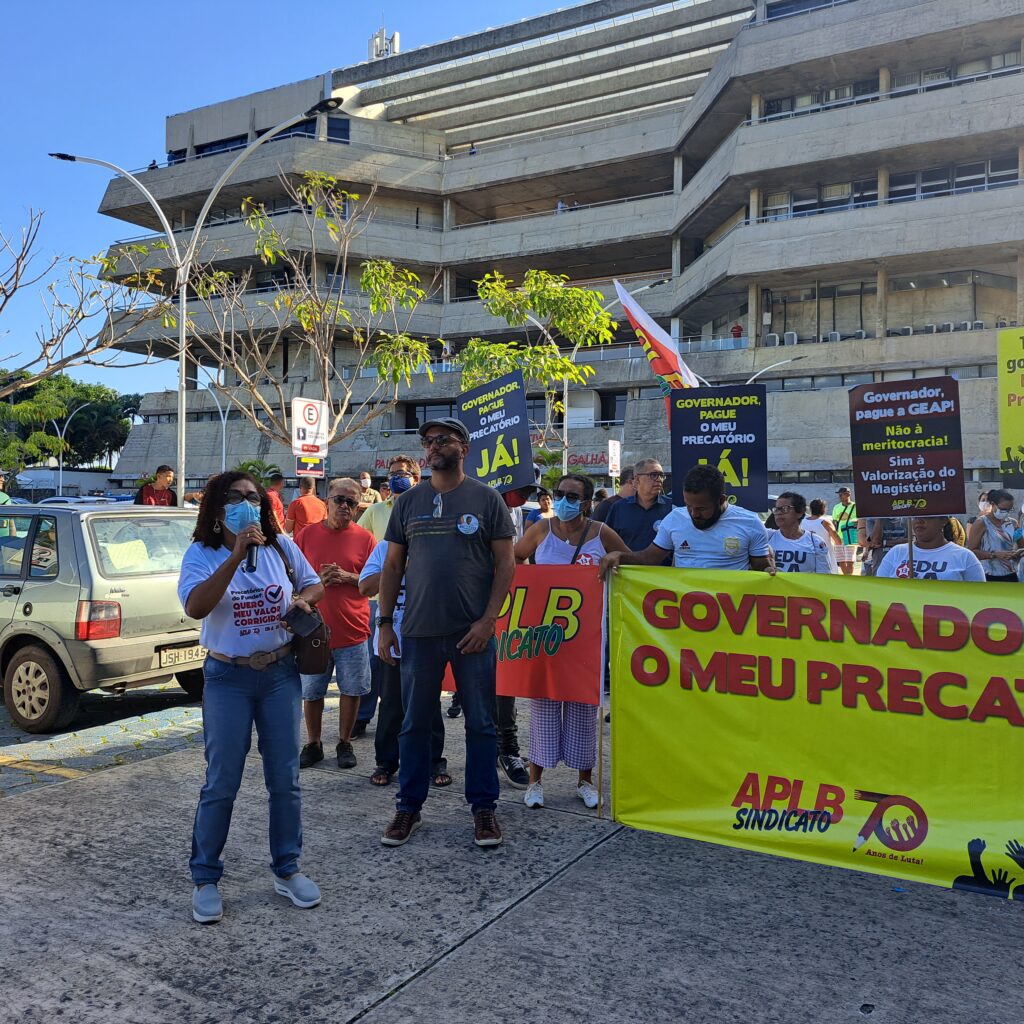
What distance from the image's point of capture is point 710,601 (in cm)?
436

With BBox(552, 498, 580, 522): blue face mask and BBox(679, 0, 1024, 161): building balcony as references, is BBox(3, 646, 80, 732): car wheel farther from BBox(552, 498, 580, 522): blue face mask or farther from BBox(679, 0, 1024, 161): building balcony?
BBox(679, 0, 1024, 161): building balcony

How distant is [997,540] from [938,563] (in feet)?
14.4

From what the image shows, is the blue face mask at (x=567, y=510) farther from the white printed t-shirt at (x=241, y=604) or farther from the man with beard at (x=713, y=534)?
the white printed t-shirt at (x=241, y=604)

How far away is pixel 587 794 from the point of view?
4.92 metres

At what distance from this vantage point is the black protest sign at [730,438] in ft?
21.1

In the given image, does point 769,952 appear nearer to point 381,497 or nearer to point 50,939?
point 50,939

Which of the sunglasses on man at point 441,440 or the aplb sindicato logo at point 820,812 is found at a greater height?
the sunglasses on man at point 441,440

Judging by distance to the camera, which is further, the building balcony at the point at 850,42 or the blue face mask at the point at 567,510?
the building balcony at the point at 850,42

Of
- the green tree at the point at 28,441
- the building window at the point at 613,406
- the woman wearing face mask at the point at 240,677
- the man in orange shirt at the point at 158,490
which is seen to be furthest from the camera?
the green tree at the point at 28,441

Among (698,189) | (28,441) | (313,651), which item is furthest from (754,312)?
(28,441)

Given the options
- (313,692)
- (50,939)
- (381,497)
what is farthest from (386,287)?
(50,939)

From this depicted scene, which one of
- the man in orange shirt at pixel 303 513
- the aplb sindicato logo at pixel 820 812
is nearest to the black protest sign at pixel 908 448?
the aplb sindicato logo at pixel 820 812

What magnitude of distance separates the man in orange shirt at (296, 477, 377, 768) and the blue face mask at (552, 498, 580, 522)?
1408 mm

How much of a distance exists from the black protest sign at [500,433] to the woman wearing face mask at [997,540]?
5.17 metres
